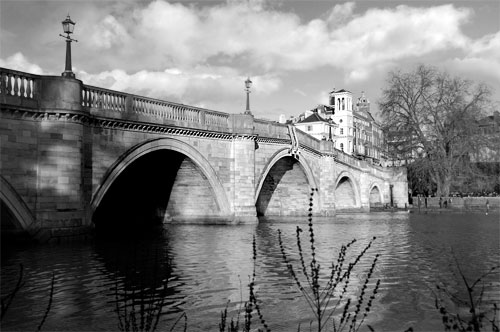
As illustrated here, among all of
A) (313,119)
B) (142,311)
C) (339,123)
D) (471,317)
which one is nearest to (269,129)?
(471,317)

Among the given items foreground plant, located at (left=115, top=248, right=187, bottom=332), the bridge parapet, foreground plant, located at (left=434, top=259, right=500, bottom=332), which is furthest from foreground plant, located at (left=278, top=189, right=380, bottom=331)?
the bridge parapet

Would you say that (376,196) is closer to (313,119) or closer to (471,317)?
(313,119)

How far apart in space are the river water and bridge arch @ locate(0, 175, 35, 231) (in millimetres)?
694

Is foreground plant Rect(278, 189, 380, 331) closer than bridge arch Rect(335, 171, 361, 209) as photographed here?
Yes

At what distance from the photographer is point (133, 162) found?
22.1 metres

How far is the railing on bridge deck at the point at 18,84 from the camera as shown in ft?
48.3

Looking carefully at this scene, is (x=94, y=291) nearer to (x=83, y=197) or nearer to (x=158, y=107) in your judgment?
(x=83, y=197)

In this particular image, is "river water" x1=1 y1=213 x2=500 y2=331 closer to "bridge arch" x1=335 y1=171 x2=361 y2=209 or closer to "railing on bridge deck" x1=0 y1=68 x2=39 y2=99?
"railing on bridge deck" x1=0 y1=68 x2=39 y2=99

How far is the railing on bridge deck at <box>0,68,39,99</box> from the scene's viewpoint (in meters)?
14.7

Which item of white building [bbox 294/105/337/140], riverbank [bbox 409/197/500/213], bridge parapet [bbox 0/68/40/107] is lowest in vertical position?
riverbank [bbox 409/197/500/213]

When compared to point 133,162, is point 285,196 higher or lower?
lower

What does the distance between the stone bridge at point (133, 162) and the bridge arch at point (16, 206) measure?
0.03 metres

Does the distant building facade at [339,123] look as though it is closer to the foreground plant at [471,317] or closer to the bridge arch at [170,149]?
the bridge arch at [170,149]

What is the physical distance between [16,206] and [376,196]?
41.5 m
